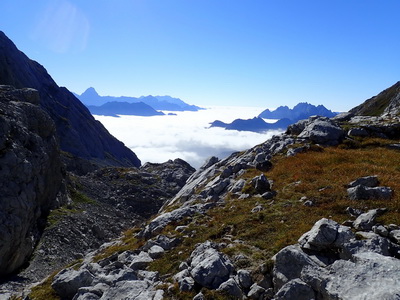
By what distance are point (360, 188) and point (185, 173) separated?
418 ft

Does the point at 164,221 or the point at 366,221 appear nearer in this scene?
the point at 366,221

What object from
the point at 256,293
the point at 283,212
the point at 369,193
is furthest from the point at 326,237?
the point at 369,193

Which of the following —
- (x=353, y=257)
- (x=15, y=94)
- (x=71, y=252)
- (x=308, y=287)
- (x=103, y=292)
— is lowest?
(x=71, y=252)

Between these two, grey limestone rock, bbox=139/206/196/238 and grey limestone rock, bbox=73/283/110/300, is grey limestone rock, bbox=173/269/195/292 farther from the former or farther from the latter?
grey limestone rock, bbox=139/206/196/238

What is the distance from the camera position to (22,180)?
4541cm

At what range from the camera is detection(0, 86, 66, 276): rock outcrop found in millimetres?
38844

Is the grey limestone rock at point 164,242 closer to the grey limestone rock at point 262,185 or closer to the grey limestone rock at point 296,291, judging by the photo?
the grey limestone rock at point 262,185

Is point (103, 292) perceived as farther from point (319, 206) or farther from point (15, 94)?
point (15, 94)

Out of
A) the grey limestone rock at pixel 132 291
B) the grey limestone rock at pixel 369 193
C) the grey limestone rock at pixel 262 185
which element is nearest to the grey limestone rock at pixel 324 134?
the grey limestone rock at pixel 262 185

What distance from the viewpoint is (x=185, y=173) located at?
486ft

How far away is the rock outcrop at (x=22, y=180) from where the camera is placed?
3884 centimetres

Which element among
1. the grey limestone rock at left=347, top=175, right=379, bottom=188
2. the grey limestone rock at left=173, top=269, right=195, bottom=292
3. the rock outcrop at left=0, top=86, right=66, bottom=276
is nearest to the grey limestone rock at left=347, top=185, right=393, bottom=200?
the grey limestone rock at left=347, top=175, right=379, bottom=188

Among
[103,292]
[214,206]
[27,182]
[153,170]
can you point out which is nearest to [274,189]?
[214,206]

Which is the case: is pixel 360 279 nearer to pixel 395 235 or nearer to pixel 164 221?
pixel 395 235
